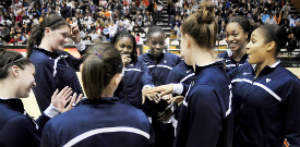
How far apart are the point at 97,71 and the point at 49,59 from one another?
4.31 ft

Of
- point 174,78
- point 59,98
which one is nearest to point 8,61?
point 59,98

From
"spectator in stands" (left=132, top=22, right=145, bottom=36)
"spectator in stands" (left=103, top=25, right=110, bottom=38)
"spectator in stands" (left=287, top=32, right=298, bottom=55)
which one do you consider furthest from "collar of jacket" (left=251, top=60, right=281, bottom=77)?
"spectator in stands" (left=103, top=25, right=110, bottom=38)

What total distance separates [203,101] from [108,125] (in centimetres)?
48

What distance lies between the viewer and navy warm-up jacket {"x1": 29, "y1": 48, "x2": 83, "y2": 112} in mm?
2314

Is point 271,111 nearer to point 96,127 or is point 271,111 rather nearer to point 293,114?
point 293,114

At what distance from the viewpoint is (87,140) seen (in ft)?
3.97

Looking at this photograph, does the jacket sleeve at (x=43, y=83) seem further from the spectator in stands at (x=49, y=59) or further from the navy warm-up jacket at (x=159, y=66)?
the navy warm-up jacket at (x=159, y=66)

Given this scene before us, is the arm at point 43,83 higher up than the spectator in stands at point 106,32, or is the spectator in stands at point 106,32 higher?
the spectator in stands at point 106,32

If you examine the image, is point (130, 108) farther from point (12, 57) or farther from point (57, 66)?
point (57, 66)

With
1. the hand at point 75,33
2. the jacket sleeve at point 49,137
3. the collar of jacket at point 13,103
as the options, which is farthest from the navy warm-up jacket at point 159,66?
→ the jacket sleeve at point 49,137

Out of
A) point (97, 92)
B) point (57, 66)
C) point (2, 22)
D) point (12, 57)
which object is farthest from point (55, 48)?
point (2, 22)

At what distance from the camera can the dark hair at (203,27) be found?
1476 millimetres

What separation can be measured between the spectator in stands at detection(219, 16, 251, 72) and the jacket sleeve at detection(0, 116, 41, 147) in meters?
1.86

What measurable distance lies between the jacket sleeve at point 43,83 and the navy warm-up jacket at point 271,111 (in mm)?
1566
